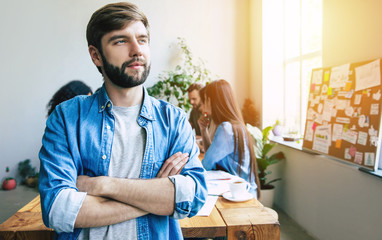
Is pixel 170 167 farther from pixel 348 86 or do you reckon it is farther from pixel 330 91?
pixel 330 91

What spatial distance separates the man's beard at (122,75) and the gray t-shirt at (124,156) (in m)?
0.10

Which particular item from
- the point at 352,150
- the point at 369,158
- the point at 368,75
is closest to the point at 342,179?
the point at 352,150

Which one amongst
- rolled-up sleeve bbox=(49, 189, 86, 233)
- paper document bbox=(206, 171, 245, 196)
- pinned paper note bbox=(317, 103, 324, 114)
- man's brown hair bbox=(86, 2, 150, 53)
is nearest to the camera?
rolled-up sleeve bbox=(49, 189, 86, 233)

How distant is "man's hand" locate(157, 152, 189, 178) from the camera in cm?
103

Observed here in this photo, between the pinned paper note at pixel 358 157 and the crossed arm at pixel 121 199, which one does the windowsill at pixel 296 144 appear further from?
the crossed arm at pixel 121 199

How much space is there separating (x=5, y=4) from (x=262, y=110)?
14.2 feet

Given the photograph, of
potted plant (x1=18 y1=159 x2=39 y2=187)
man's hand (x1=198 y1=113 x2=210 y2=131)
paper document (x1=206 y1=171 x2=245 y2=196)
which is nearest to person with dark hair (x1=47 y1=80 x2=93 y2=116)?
man's hand (x1=198 y1=113 x2=210 y2=131)

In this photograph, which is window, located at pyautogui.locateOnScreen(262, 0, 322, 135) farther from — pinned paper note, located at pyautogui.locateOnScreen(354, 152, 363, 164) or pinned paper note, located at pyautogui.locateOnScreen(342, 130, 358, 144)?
pinned paper note, located at pyautogui.locateOnScreen(354, 152, 363, 164)

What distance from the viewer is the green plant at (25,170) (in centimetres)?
496

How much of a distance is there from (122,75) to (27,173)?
474cm

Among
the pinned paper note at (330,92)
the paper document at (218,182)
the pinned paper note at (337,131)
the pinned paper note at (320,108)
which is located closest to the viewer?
the paper document at (218,182)

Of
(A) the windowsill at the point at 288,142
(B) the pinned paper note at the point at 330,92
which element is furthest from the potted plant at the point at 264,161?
(B) the pinned paper note at the point at 330,92

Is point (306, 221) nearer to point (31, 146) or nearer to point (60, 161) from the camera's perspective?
point (60, 161)

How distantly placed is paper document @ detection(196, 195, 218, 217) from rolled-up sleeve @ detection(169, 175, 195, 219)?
15.6 inches
